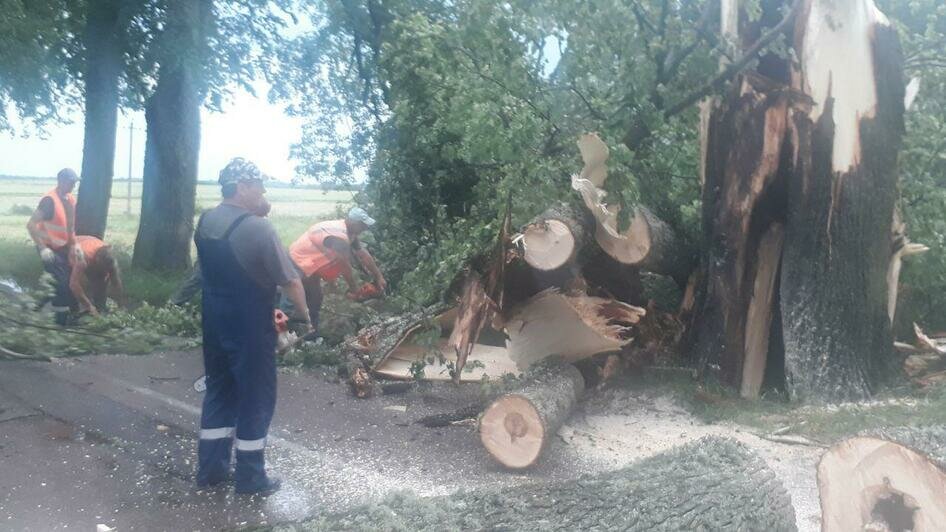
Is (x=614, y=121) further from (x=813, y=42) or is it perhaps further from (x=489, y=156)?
(x=813, y=42)

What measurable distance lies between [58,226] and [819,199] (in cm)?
611

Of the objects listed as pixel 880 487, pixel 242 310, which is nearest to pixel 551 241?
pixel 242 310

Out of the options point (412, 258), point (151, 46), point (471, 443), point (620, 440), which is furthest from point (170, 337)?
point (620, 440)

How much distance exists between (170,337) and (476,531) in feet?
17.3

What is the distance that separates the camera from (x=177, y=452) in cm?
493

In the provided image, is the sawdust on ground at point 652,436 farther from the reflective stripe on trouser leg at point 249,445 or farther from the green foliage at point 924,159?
the green foliage at point 924,159

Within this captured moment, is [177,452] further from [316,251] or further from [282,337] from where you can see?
[316,251]

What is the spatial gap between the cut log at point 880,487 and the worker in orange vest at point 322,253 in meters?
5.04

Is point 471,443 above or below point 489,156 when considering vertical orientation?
below

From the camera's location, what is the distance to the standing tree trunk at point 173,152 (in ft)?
28.1

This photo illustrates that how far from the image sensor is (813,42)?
223 inches

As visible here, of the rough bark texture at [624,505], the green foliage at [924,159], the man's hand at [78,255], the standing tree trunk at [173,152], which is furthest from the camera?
the standing tree trunk at [173,152]

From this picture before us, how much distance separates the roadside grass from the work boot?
2.51m

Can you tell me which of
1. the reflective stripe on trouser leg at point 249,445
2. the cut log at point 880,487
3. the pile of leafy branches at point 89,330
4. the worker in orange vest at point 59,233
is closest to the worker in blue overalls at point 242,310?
the reflective stripe on trouser leg at point 249,445
